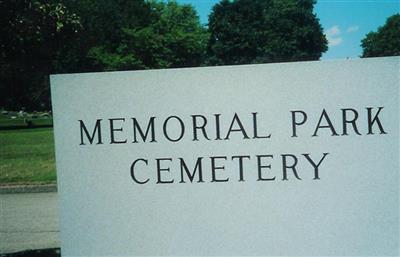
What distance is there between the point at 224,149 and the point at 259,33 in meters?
43.4

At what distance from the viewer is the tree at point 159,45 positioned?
40.0 m

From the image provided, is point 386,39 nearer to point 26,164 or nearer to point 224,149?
point 26,164

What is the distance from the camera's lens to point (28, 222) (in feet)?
20.1

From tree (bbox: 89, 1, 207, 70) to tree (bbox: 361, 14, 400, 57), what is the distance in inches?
805

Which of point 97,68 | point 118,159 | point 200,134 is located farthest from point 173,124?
point 97,68

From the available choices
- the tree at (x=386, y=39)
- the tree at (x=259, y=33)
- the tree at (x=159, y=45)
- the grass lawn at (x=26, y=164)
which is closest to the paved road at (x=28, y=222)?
the grass lawn at (x=26, y=164)

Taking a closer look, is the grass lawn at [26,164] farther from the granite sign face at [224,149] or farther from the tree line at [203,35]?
the tree line at [203,35]

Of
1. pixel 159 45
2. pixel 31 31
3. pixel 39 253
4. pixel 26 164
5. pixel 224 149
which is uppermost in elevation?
pixel 159 45

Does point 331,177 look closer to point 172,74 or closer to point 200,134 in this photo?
point 200,134

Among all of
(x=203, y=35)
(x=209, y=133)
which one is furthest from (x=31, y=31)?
(x=203, y=35)

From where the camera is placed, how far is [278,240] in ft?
9.05

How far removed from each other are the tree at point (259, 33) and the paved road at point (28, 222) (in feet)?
122

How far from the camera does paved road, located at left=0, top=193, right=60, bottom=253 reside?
5176mm

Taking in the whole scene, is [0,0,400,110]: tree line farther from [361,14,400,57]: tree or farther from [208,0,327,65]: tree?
[361,14,400,57]: tree
